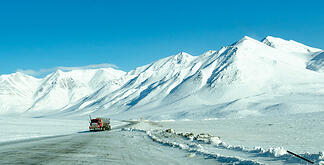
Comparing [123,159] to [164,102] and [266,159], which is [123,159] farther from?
[164,102]

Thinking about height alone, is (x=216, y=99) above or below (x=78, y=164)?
above

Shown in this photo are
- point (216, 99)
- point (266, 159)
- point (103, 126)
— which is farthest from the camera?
A: point (216, 99)

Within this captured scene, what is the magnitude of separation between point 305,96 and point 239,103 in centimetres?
3194

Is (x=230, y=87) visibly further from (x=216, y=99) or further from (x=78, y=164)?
(x=78, y=164)

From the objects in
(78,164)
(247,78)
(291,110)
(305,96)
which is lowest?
(78,164)

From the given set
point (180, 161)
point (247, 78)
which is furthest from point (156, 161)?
point (247, 78)

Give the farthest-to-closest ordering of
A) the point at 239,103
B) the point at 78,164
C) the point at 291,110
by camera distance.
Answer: the point at 239,103, the point at 291,110, the point at 78,164

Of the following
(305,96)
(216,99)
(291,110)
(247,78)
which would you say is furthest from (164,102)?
(291,110)

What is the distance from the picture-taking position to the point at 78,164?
1189cm

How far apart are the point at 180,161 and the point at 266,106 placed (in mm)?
120128

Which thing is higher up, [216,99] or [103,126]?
[216,99]

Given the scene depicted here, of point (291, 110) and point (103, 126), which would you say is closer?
point (103, 126)

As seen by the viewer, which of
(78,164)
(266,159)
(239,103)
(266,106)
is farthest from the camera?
(239,103)

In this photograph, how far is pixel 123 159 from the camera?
530 inches
